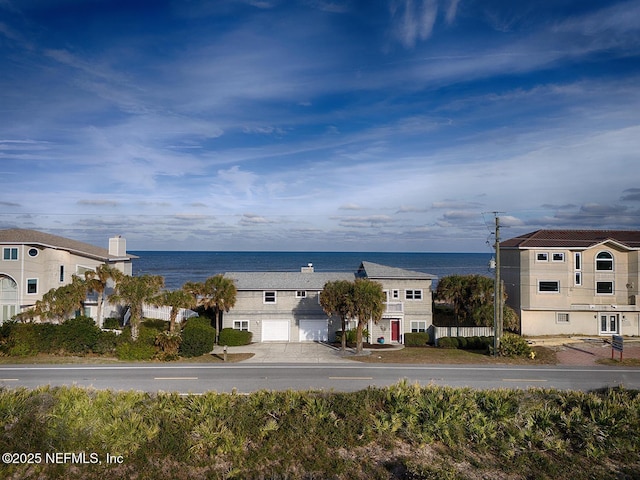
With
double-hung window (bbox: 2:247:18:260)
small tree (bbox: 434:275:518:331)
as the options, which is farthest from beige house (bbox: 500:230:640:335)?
double-hung window (bbox: 2:247:18:260)

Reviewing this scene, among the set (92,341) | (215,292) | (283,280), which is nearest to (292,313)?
(283,280)

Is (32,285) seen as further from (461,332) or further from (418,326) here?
(461,332)

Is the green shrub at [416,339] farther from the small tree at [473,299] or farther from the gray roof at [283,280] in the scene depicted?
the gray roof at [283,280]

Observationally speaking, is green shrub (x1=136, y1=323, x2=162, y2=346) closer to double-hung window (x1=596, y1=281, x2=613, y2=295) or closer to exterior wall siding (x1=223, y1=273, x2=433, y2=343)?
exterior wall siding (x1=223, y1=273, x2=433, y2=343)

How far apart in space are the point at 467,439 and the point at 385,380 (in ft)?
29.9

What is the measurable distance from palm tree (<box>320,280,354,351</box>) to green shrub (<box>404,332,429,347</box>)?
6325mm

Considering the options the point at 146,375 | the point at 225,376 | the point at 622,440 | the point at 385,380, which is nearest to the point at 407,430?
the point at 622,440

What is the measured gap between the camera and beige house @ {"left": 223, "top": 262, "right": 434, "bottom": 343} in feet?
114

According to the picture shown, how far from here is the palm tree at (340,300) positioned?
30.0 meters

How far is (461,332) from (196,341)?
20.6m

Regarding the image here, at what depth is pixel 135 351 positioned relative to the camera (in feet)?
89.9

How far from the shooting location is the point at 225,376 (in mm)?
22859

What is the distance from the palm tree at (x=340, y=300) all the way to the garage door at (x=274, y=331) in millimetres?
5684

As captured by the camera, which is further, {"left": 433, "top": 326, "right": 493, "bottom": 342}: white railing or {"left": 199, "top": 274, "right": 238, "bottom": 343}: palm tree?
{"left": 433, "top": 326, "right": 493, "bottom": 342}: white railing
